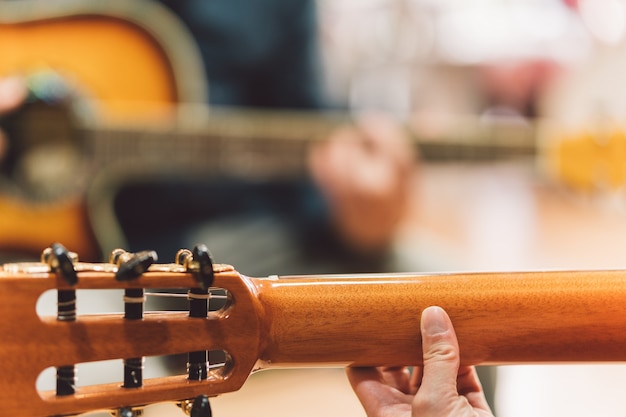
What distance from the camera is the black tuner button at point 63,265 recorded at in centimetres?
43

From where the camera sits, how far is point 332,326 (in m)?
0.53

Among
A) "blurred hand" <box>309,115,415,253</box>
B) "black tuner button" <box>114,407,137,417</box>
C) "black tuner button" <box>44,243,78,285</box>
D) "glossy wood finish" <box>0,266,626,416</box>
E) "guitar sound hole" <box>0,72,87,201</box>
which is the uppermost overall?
"guitar sound hole" <box>0,72,87,201</box>

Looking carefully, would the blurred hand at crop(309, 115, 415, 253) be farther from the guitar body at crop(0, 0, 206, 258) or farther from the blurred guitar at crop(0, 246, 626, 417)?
the blurred guitar at crop(0, 246, 626, 417)

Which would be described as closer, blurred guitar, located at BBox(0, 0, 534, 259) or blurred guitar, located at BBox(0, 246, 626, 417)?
blurred guitar, located at BBox(0, 246, 626, 417)

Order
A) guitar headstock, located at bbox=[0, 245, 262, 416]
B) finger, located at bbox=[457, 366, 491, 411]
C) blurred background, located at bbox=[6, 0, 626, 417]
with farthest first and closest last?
blurred background, located at bbox=[6, 0, 626, 417], finger, located at bbox=[457, 366, 491, 411], guitar headstock, located at bbox=[0, 245, 262, 416]

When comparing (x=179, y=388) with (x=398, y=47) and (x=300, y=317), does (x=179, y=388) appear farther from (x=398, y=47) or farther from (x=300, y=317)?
(x=398, y=47)

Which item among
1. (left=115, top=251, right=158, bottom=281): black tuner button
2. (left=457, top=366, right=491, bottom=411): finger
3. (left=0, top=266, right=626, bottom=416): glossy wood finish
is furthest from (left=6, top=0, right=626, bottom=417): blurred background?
(left=115, top=251, right=158, bottom=281): black tuner button

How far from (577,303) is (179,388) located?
0.34m

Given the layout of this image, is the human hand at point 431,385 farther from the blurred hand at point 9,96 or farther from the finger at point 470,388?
the blurred hand at point 9,96

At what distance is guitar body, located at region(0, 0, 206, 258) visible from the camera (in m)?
1.47

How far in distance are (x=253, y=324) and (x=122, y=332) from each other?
101mm

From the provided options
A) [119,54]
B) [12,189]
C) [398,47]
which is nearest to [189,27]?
[119,54]

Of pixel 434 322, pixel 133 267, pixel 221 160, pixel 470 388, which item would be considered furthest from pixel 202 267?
pixel 221 160

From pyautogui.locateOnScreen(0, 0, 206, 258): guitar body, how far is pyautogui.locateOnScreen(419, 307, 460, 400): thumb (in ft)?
3.72
